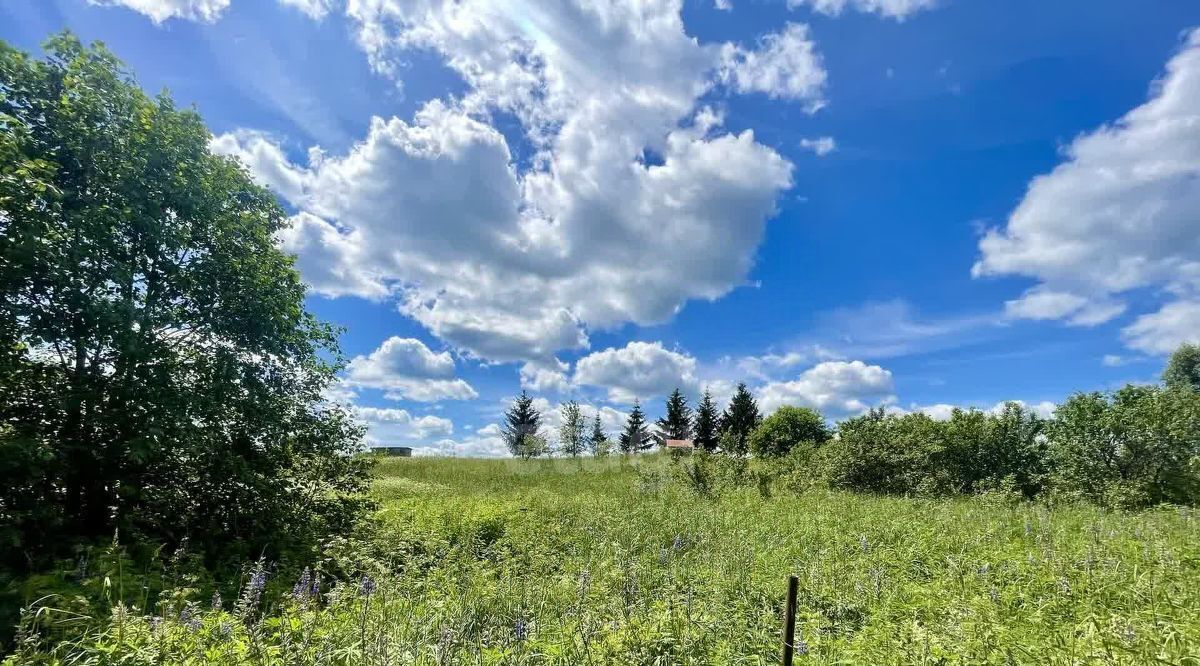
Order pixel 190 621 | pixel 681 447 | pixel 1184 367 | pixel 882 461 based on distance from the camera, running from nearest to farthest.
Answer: pixel 190 621
pixel 882 461
pixel 681 447
pixel 1184 367

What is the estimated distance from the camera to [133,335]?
6.48 m

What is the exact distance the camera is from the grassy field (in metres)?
3.62

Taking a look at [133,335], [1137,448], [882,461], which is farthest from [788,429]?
[133,335]

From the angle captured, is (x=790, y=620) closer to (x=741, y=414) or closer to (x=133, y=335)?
(x=133, y=335)

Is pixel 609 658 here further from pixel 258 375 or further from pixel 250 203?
pixel 250 203

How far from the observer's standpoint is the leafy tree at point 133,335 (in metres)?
6.11

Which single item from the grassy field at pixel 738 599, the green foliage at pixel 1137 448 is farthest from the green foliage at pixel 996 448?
the grassy field at pixel 738 599

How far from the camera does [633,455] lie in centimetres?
2861

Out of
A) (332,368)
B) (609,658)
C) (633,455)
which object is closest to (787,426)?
(633,455)

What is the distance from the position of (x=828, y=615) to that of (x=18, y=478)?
29.9 ft

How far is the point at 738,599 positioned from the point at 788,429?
39.3 m

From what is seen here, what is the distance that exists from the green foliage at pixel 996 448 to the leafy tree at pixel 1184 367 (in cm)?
2320

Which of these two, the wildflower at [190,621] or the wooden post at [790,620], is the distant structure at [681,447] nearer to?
the wildflower at [190,621]

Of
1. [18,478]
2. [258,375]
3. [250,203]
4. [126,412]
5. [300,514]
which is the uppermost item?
[250,203]
